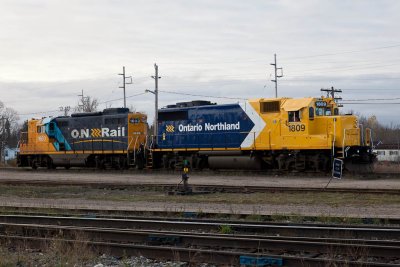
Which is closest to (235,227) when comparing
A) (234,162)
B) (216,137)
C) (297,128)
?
(297,128)

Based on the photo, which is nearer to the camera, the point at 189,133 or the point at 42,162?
the point at 189,133

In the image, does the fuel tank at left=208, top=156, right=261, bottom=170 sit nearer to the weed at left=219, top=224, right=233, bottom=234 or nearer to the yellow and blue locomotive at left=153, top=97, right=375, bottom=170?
the yellow and blue locomotive at left=153, top=97, right=375, bottom=170

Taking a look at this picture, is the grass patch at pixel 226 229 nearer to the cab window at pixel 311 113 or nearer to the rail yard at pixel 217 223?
the rail yard at pixel 217 223

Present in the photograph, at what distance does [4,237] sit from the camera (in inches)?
388

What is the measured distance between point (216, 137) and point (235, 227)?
1758 cm

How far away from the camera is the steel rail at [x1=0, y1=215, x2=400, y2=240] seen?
9258 millimetres

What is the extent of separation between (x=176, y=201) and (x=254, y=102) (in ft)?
37.1

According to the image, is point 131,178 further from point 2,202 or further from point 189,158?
point 2,202

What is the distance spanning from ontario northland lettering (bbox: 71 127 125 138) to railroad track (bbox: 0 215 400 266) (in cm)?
2089

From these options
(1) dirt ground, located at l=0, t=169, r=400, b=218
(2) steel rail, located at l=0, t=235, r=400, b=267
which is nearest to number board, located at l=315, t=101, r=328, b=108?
(1) dirt ground, located at l=0, t=169, r=400, b=218

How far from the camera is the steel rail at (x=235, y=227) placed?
926cm

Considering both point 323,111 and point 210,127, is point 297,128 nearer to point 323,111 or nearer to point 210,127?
point 323,111

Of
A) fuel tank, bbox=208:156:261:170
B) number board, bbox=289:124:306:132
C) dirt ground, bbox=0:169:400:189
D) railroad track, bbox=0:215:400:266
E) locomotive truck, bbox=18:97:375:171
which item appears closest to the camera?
railroad track, bbox=0:215:400:266

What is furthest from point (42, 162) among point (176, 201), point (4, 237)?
point (4, 237)
